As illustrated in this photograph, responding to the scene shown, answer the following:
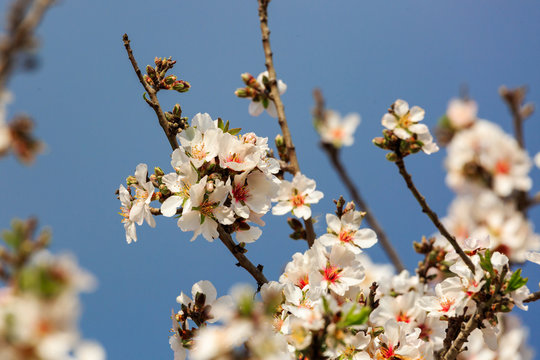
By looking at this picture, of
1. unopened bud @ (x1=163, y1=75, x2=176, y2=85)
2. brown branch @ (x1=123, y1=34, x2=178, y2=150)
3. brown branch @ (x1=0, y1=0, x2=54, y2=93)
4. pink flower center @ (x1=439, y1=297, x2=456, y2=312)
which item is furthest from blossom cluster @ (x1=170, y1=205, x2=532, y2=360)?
unopened bud @ (x1=163, y1=75, x2=176, y2=85)

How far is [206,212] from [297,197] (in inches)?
20.4

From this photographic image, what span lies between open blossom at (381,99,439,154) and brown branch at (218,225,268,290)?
920mm

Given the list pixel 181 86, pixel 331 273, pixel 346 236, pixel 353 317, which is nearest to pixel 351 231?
pixel 346 236

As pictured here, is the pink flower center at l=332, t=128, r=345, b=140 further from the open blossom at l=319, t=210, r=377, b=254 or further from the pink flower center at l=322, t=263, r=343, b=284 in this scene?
the pink flower center at l=322, t=263, r=343, b=284

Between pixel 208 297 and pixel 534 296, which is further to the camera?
pixel 208 297


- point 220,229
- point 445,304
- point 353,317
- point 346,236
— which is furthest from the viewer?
point 346,236

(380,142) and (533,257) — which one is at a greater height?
(380,142)

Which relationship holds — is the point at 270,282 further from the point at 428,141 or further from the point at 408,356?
the point at 428,141

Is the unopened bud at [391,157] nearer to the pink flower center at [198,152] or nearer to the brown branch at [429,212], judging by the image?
the brown branch at [429,212]

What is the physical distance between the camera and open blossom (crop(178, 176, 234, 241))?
1829mm

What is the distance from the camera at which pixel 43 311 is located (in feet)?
2.00

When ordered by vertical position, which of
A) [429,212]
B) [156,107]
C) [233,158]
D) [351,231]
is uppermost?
[156,107]

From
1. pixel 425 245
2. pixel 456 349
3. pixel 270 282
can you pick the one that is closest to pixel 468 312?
pixel 456 349

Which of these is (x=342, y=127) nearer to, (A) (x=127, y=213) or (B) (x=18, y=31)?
(A) (x=127, y=213)
